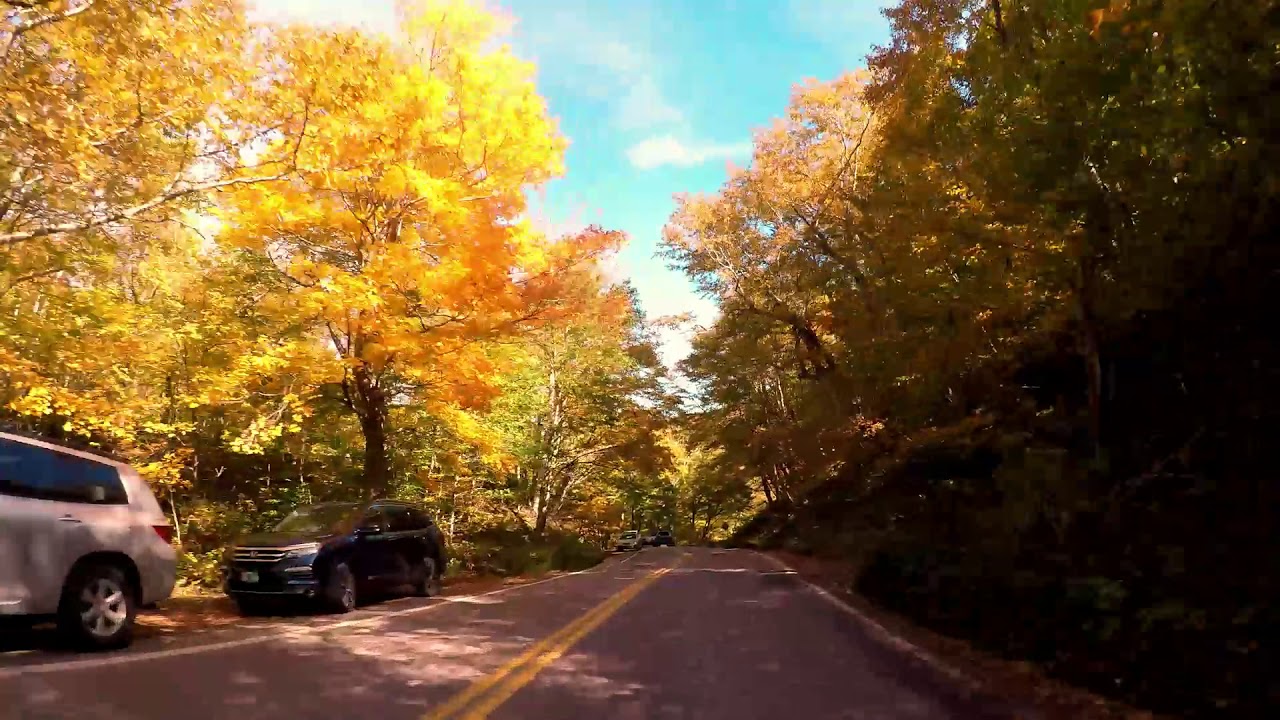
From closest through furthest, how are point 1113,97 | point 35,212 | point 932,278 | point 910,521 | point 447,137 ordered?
1. point 1113,97
2. point 35,212
3. point 932,278
4. point 447,137
5. point 910,521

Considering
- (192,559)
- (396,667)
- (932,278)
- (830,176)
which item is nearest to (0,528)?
(396,667)

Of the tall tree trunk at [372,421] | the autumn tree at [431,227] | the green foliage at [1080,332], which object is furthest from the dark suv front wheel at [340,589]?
the green foliage at [1080,332]

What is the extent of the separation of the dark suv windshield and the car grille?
667mm

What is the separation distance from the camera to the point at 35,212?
32.8 ft

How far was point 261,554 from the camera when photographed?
9.95 metres

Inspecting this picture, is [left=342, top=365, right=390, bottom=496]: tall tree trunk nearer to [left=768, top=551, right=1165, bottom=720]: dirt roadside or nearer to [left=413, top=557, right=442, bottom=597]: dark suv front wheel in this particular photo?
[left=413, top=557, right=442, bottom=597]: dark suv front wheel

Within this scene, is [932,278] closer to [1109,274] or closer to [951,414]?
[1109,274]

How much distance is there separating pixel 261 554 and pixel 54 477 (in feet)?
11.7

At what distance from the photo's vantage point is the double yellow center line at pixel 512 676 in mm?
5211

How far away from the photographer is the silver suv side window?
6383 millimetres

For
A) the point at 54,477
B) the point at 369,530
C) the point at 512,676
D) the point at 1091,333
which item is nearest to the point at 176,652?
the point at 54,477

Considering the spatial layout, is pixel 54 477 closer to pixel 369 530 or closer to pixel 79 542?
pixel 79 542

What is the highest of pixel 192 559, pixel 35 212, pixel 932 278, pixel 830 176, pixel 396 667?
pixel 830 176

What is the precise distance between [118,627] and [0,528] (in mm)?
1408
